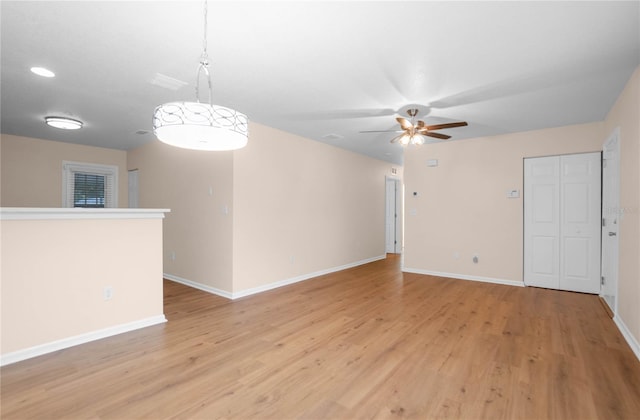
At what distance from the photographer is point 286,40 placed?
88.7 inches

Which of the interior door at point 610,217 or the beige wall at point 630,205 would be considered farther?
the interior door at point 610,217

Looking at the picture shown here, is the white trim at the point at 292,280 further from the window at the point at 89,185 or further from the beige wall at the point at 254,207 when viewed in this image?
the window at the point at 89,185

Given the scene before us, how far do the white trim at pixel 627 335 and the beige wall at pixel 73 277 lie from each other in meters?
4.45

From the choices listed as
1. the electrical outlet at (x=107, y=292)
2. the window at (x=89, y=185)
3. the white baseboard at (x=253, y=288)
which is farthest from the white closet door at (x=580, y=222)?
the window at (x=89, y=185)

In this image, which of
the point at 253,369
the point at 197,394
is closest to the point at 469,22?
the point at 253,369

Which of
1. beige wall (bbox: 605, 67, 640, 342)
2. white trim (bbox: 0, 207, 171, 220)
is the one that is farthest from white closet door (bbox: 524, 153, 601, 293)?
white trim (bbox: 0, 207, 171, 220)

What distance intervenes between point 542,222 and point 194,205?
5.45 meters

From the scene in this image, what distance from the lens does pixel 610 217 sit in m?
3.80

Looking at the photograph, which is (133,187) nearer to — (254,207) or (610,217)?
(254,207)

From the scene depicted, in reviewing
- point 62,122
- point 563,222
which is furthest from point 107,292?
point 563,222

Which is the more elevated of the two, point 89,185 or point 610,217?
point 89,185

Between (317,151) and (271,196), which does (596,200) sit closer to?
(317,151)

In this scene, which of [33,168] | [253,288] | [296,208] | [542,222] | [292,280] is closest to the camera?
[253,288]

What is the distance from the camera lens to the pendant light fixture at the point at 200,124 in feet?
5.06
